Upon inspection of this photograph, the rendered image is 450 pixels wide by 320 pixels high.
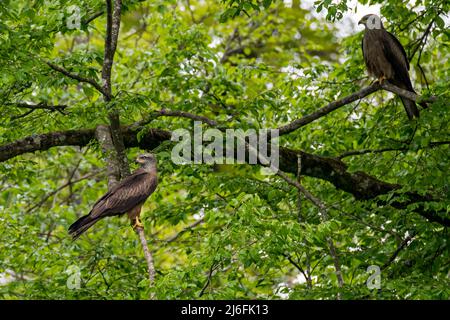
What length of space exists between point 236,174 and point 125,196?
3.18m

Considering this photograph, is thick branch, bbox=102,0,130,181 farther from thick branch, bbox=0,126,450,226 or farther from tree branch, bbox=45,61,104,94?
thick branch, bbox=0,126,450,226

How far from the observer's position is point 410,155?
10805 millimetres

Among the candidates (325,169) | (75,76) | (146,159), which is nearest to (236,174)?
(325,169)

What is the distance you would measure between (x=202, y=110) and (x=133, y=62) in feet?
14.4

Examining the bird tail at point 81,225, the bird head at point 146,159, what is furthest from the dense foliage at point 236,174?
the bird tail at point 81,225

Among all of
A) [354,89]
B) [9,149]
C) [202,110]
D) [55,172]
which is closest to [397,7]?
[354,89]

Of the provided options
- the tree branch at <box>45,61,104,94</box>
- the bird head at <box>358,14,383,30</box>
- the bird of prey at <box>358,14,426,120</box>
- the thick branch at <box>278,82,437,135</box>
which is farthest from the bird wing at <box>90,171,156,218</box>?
the bird head at <box>358,14,383,30</box>

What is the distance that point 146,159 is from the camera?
28.2 feet

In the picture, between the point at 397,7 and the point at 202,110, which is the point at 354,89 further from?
the point at 202,110

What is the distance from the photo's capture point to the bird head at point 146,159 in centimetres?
856

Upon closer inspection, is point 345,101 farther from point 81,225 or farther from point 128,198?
point 81,225

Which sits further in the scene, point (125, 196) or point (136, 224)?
point (136, 224)

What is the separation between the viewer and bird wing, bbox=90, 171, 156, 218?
8.05 meters

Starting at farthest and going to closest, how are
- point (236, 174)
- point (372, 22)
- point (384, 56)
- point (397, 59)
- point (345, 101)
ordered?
point (236, 174), point (372, 22), point (397, 59), point (384, 56), point (345, 101)
